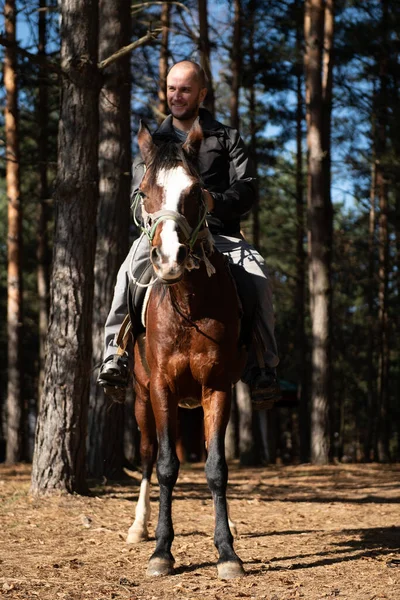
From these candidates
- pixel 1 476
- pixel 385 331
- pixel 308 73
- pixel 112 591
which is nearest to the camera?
pixel 112 591

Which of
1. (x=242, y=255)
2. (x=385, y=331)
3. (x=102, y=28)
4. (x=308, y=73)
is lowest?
(x=242, y=255)

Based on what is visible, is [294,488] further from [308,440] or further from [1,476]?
[308,440]

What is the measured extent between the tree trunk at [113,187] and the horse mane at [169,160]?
6.26 meters

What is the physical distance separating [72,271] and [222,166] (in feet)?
11.4

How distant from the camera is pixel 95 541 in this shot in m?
7.20

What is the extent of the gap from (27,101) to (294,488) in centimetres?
1346

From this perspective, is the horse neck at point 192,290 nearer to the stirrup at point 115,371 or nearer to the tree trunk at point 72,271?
the stirrup at point 115,371

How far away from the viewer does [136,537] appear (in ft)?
23.6

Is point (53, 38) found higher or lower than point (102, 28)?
higher

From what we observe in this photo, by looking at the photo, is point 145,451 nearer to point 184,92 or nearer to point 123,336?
point 123,336

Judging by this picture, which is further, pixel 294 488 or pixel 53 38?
pixel 53 38

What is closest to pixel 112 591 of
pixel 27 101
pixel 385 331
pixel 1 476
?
pixel 1 476

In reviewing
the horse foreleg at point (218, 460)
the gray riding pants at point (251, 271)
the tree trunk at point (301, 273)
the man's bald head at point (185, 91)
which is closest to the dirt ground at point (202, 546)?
the horse foreleg at point (218, 460)

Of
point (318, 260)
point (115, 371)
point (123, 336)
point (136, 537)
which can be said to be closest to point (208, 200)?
point (123, 336)
